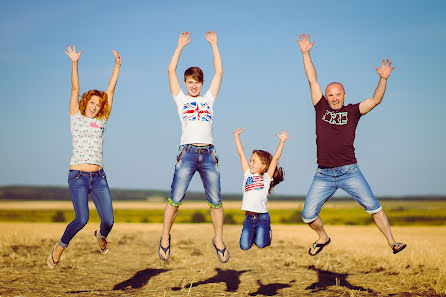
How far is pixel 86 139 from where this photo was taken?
371 inches

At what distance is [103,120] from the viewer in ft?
31.9

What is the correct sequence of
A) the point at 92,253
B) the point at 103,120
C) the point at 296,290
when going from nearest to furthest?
the point at 103,120 < the point at 296,290 < the point at 92,253

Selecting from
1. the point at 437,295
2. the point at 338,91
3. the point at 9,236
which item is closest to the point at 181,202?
the point at 338,91

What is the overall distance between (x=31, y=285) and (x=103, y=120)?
5.42 meters

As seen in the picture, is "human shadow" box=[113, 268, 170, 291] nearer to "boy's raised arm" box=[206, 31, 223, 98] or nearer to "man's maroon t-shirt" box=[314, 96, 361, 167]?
"boy's raised arm" box=[206, 31, 223, 98]

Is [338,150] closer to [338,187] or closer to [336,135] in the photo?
[336,135]

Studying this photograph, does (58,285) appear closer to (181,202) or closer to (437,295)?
(181,202)

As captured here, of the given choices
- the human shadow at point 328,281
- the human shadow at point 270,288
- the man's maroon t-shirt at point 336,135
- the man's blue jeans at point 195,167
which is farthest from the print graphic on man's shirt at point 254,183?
the human shadow at point 328,281

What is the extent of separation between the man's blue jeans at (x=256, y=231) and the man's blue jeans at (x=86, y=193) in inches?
107

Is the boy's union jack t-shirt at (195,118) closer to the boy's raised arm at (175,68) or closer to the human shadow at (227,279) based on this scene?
the boy's raised arm at (175,68)

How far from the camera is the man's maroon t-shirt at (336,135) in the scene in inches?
368

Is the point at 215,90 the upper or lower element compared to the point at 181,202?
upper

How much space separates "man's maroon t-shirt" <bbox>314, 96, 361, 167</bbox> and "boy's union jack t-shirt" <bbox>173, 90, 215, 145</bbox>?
83.9 inches

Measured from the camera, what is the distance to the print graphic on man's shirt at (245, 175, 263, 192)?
9.71 m
